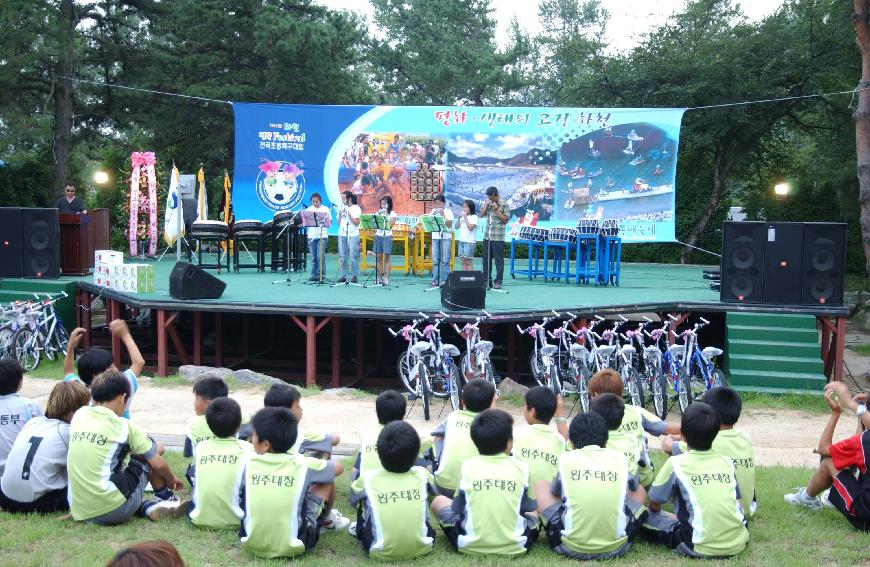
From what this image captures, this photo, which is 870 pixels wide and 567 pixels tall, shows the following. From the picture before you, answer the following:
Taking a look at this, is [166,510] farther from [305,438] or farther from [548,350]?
[548,350]

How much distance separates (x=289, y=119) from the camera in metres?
20.3

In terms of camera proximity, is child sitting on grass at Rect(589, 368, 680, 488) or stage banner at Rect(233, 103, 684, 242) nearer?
child sitting on grass at Rect(589, 368, 680, 488)

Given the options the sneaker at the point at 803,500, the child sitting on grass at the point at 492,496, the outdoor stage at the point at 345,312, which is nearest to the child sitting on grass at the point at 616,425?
the child sitting on grass at the point at 492,496

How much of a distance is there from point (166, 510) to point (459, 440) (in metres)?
1.90

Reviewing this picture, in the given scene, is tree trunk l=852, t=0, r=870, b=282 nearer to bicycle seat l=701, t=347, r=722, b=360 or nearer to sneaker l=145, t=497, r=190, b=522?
bicycle seat l=701, t=347, r=722, b=360

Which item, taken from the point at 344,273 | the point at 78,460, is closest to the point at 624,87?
the point at 344,273

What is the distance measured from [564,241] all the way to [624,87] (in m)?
10.5

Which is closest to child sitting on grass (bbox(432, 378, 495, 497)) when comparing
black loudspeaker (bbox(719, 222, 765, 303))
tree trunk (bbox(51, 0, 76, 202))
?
black loudspeaker (bbox(719, 222, 765, 303))

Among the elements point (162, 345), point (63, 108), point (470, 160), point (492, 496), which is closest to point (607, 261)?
point (470, 160)

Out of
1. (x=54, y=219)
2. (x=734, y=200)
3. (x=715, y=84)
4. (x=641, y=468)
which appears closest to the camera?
(x=641, y=468)

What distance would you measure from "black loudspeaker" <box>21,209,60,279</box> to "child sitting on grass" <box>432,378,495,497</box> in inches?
456

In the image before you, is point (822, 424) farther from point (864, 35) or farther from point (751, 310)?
point (864, 35)

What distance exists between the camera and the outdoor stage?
12.7 metres

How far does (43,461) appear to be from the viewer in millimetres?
5988
